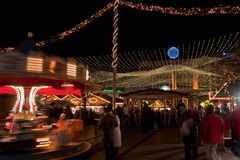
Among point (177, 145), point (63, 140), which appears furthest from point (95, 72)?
point (63, 140)

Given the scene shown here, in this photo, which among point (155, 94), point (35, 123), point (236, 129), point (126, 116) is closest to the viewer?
point (236, 129)

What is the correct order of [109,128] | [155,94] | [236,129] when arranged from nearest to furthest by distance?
1. [236,129]
2. [109,128]
3. [155,94]

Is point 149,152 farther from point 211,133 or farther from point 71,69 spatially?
point 211,133

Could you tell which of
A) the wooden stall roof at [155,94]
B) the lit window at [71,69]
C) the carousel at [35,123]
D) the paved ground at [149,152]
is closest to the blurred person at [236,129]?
the paved ground at [149,152]

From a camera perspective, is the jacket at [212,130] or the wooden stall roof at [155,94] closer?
the jacket at [212,130]

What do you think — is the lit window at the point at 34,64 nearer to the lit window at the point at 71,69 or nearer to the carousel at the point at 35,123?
the carousel at the point at 35,123

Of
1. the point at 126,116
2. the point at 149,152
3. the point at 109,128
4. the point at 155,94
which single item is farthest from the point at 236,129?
the point at 126,116

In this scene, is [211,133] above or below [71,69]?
below

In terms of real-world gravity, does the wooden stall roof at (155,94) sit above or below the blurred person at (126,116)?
above

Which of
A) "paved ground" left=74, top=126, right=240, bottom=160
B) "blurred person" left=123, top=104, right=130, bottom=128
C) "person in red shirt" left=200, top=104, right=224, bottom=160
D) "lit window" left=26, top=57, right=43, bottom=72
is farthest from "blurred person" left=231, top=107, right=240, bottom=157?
"blurred person" left=123, top=104, right=130, bottom=128

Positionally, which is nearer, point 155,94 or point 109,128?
point 109,128

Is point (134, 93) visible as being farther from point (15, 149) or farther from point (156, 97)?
point (15, 149)

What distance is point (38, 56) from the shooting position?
37.1 feet

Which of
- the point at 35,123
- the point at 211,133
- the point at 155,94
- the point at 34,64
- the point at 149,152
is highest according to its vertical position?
the point at 155,94
